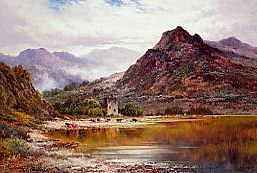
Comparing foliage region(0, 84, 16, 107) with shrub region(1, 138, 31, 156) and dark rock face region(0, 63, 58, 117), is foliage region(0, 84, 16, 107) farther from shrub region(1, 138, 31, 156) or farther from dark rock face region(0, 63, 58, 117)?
shrub region(1, 138, 31, 156)

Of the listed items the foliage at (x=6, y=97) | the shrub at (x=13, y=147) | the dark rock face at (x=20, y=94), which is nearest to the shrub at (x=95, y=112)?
the dark rock face at (x=20, y=94)

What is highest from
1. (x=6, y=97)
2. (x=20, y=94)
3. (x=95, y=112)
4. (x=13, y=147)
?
(x=20, y=94)

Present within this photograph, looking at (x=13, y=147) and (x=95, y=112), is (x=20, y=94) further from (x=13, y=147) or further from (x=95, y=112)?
(x=13, y=147)

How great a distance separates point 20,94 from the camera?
13662 centimetres

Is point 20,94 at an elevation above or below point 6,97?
above

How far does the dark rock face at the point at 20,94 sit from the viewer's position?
125938mm

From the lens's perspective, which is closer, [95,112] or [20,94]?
[20,94]

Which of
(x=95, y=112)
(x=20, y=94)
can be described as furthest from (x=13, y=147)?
(x=95, y=112)

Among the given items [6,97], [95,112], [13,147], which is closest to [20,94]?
[6,97]

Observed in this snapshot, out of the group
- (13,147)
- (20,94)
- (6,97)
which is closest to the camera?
(13,147)

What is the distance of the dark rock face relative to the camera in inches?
4958

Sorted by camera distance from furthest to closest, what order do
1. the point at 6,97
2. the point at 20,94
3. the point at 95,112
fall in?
the point at 95,112 → the point at 20,94 → the point at 6,97

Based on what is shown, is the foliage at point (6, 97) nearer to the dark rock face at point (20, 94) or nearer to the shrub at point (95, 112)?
the dark rock face at point (20, 94)

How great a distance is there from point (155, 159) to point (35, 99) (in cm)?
10292
